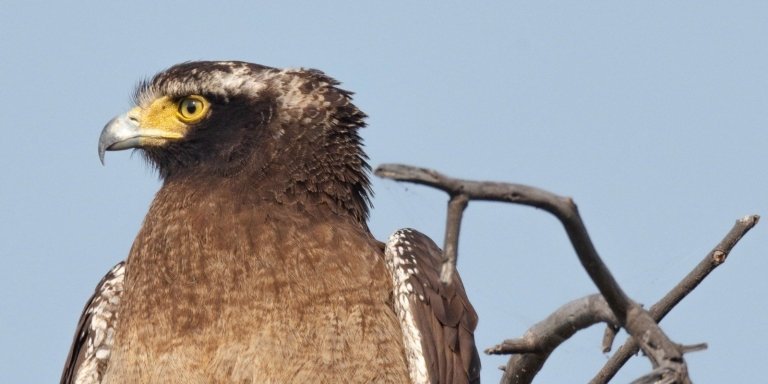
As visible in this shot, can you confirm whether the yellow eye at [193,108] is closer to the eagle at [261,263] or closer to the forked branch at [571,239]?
the eagle at [261,263]

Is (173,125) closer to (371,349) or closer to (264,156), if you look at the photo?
(264,156)

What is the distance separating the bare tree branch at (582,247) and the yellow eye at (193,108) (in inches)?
183

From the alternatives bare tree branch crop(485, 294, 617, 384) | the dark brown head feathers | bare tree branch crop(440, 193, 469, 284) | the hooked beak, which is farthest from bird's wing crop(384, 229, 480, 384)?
bare tree branch crop(440, 193, 469, 284)

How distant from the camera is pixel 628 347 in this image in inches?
227

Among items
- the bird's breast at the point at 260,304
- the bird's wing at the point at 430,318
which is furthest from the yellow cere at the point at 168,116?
the bird's wing at the point at 430,318

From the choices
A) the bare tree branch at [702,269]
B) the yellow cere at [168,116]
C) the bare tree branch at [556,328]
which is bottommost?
the bare tree branch at [556,328]

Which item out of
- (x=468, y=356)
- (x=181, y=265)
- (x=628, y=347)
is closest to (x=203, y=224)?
(x=181, y=265)

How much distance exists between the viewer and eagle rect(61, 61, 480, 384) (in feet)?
23.7

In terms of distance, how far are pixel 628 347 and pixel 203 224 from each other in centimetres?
306

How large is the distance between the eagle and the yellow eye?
0.01 metres

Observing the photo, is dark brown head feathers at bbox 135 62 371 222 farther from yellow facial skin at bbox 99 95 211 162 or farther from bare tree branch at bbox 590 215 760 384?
bare tree branch at bbox 590 215 760 384

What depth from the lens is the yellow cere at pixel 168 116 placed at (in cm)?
841

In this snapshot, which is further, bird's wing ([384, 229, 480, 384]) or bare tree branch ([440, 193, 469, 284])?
bird's wing ([384, 229, 480, 384])

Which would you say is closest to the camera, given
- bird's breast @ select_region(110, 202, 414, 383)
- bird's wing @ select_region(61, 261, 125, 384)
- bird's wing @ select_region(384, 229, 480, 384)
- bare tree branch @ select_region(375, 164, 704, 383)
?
bare tree branch @ select_region(375, 164, 704, 383)
